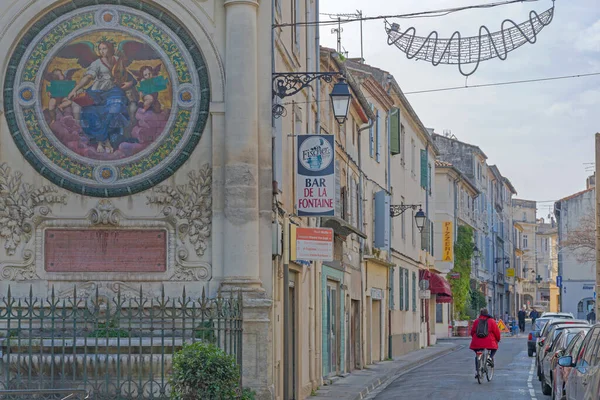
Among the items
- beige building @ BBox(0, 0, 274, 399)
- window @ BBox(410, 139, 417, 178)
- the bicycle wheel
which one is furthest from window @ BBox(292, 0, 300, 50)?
window @ BBox(410, 139, 417, 178)

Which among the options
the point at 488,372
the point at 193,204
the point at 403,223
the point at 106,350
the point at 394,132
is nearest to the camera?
the point at 106,350

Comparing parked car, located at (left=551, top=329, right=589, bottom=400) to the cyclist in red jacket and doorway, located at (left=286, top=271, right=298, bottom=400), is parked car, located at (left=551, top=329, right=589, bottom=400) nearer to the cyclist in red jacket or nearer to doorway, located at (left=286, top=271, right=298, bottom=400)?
doorway, located at (left=286, top=271, right=298, bottom=400)

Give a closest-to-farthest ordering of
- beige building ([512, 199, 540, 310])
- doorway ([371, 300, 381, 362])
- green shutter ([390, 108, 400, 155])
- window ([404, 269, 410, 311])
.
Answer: doorway ([371, 300, 381, 362]) < green shutter ([390, 108, 400, 155]) < window ([404, 269, 410, 311]) < beige building ([512, 199, 540, 310])

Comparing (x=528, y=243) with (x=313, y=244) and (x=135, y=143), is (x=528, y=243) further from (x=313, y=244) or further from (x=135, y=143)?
(x=135, y=143)

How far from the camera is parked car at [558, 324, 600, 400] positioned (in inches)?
445

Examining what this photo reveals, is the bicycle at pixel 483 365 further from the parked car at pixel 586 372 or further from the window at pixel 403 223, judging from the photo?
the window at pixel 403 223

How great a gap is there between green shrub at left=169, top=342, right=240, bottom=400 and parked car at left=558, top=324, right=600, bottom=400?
4.15 meters

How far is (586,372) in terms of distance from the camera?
40.1 ft

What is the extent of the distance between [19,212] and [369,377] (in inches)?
492

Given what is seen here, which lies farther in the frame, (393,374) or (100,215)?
(393,374)

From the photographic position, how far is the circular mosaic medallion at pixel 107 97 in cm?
1603

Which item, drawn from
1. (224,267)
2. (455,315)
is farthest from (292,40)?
(455,315)

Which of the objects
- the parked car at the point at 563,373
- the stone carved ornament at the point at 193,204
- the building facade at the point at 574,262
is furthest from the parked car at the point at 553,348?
the building facade at the point at 574,262

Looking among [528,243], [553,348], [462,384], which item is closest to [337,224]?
[462,384]
